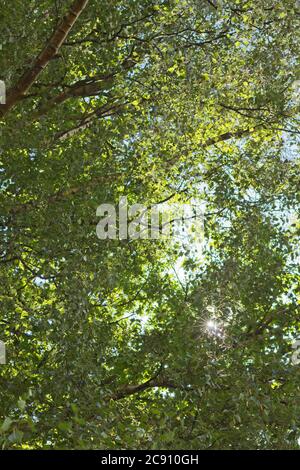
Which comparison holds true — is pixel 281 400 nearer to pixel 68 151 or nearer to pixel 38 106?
pixel 68 151

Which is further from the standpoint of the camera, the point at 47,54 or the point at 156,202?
the point at 156,202

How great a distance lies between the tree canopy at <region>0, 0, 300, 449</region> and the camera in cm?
916

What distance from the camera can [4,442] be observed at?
6.39m

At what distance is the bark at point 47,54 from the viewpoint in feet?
34.2

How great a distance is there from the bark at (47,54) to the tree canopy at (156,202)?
24mm

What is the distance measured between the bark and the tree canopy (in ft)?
0.08

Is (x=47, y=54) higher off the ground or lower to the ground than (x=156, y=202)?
higher

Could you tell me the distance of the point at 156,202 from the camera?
1383cm

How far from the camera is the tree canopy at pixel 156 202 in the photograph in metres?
9.16

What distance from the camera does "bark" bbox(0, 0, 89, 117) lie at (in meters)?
10.4

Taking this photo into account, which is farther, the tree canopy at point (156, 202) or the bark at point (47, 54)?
the bark at point (47, 54)

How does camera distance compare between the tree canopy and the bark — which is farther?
the bark

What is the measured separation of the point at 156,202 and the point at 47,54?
4.12m
